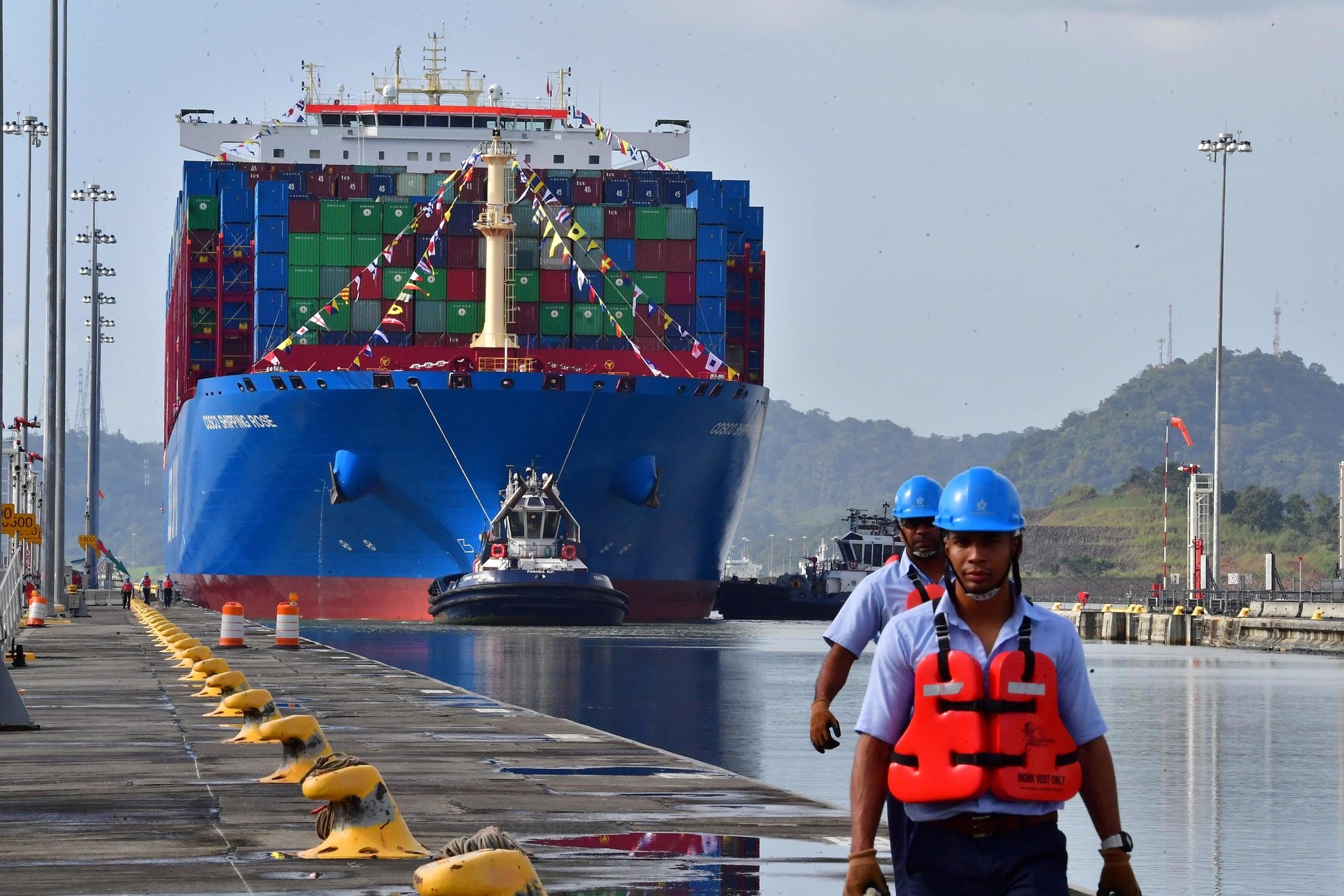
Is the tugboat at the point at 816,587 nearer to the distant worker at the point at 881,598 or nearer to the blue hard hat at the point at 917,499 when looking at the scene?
the blue hard hat at the point at 917,499

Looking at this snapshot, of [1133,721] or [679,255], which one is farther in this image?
[679,255]

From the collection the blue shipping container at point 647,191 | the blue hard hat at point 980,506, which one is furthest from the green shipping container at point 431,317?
the blue hard hat at point 980,506

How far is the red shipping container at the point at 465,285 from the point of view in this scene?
5684cm

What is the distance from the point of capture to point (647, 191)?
60562mm

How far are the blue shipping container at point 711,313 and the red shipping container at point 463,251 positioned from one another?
6171 mm

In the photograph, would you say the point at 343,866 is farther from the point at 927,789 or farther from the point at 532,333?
the point at 532,333

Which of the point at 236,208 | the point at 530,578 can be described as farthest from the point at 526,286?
the point at 530,578

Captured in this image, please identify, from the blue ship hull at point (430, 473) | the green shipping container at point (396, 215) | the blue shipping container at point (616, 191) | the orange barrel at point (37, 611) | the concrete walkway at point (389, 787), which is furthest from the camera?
the blue shipping container at point (616, 191)

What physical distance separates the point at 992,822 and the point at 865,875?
328mm

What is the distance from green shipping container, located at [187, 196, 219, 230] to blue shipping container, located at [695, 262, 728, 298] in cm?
1406

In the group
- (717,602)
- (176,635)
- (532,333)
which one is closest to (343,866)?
(176,635)

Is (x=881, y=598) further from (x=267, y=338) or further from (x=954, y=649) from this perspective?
(x=267, y=338)

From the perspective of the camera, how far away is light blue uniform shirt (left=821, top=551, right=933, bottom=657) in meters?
6.68

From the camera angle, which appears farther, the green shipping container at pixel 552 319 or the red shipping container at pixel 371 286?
the green shipping container at pixel 552 319
